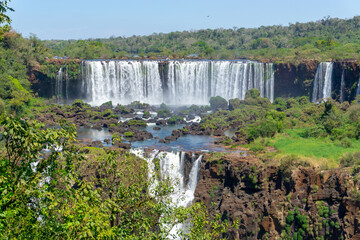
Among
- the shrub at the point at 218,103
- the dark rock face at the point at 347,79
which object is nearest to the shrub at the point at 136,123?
the shrub at the point at 218,103

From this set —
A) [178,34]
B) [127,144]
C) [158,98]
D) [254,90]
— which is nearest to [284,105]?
[254,90]

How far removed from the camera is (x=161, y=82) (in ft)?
193

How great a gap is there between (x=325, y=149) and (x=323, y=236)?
645 cm

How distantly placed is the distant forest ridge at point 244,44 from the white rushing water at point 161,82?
7.00 metres

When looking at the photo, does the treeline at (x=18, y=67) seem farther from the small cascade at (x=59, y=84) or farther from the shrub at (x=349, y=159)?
the shrub at (x=349, y=159)

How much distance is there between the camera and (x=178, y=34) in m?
103

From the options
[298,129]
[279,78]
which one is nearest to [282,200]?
[298,129]

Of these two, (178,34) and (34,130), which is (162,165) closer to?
(34,130)

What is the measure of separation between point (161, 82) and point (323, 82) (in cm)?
1832

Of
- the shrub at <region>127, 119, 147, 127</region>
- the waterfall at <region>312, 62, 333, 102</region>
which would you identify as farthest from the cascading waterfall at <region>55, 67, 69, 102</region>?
the waterfall at <region>312, 62, 333, 102</region>

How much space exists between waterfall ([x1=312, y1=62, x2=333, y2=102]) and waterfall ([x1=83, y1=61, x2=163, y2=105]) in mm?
17617

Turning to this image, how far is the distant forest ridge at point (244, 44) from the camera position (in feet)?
211

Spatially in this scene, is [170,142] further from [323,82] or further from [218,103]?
[323,82]

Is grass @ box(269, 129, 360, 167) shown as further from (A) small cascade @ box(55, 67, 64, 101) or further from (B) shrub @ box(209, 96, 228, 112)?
(A) small cascade @ box(55, 67, 64, 101)
